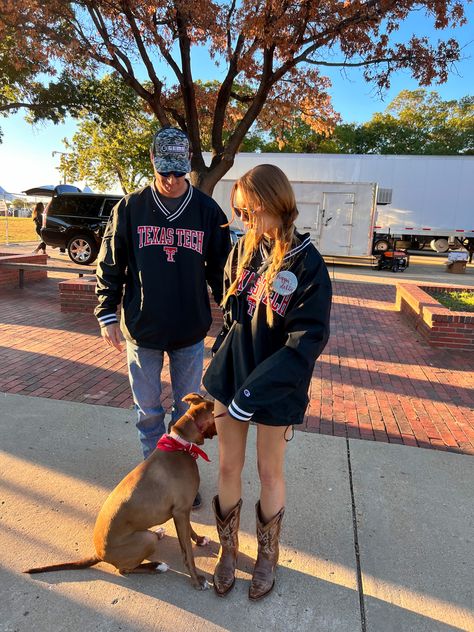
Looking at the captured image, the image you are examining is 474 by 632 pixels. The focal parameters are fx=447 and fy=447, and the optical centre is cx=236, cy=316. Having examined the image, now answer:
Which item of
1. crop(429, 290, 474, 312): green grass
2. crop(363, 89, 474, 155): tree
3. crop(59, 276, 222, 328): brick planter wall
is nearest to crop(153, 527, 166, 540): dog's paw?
crop(59, 276, 222, 328): brick planter wall

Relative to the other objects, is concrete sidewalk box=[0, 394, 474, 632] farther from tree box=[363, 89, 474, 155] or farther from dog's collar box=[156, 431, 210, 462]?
tree box=[363, 89, 474, 155]

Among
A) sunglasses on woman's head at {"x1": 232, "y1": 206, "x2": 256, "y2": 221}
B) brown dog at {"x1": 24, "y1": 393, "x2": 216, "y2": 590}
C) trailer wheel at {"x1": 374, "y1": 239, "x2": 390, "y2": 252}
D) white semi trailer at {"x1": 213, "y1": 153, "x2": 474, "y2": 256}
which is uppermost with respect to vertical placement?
white semi trailer at {"x1": 213, "y1": 153, "x2": 474, "y2": 256}

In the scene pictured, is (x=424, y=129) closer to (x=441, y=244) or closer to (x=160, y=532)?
(x=441, y=244)

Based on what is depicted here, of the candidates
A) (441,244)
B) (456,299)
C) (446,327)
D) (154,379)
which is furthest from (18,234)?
(154,379)

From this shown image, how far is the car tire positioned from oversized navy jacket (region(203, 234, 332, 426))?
37.7 ft

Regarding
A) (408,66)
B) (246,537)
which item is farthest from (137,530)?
(408,66)

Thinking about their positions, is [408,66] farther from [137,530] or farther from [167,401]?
[137,530]

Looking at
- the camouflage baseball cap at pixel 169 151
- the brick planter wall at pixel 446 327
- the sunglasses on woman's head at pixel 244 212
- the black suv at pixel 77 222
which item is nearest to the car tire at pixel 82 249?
the black suv at pixel 77 222

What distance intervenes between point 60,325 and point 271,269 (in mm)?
5357

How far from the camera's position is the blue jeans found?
2471mm

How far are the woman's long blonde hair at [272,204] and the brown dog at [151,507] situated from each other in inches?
28.6

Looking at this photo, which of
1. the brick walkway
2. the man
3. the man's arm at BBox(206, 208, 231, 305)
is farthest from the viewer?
the brick walkway

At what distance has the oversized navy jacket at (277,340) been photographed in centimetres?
172

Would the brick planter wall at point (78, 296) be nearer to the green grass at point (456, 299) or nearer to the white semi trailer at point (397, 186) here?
the green grass at point (456, 299)
